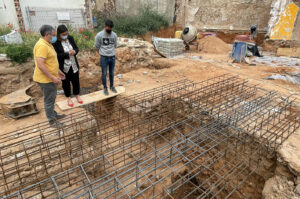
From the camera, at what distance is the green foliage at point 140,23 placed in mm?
12500

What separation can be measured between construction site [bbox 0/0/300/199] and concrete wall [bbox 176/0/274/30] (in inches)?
109

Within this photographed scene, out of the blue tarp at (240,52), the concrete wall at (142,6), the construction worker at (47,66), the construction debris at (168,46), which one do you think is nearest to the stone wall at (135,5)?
the concrete wall at (142,6)

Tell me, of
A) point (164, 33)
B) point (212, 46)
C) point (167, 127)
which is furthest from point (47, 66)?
point (164, 33)

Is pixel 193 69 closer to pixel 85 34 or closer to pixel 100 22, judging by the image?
pixel 85 34

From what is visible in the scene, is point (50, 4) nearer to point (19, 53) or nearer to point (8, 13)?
point (8, 13)

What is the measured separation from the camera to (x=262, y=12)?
13148 millimetres

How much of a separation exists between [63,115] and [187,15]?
44.5 ft

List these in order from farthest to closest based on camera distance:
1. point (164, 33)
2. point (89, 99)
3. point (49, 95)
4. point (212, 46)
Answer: point (164, 33) → point (212, 46) → point (89, 99) → point (49, 95)

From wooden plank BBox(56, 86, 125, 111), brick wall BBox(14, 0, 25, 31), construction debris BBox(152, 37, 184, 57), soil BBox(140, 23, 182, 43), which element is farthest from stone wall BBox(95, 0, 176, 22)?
wooden plank BBox(56, 86, 125, 111)

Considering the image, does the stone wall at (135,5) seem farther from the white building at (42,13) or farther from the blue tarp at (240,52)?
the blue tarp at (240,52)

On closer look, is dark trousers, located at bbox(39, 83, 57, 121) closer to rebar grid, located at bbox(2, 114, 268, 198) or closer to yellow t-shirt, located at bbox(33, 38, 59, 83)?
yellow t-shirt, located at bbox(33, 38, 59, 83)

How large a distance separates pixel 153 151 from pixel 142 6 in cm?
1358

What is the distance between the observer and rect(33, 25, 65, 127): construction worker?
3318mm

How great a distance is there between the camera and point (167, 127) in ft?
13.9
